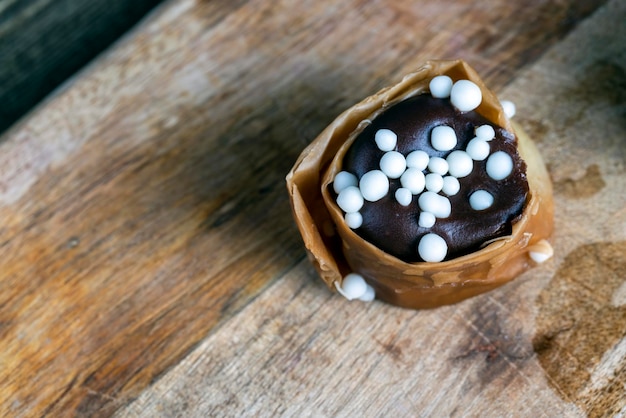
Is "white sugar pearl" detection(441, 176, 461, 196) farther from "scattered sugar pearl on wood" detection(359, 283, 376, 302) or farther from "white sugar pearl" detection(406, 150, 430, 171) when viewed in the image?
→ "scattered sugar pearl on wood" detection(359, 283, 376, 302)

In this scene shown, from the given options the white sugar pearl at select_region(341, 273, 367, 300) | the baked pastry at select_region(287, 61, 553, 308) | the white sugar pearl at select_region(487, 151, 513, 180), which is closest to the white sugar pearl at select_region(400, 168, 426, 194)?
the baked pastry at select_region(287, 61, 553, 308)

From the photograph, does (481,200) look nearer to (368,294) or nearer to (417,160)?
(417,160)

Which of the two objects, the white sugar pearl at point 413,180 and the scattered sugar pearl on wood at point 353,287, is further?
the scattered sugar pearl on wood at point 353,287

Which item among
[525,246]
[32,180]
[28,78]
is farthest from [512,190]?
[28,78]

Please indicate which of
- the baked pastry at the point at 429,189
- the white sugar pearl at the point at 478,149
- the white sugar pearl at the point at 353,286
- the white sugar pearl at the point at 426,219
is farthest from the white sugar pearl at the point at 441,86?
the white sugar pearl at the point at 353,286

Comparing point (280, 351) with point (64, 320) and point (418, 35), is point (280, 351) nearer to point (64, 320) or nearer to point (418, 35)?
point (64, 320)

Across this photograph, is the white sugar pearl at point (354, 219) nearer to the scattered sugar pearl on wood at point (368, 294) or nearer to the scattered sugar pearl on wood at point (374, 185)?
the scattered sugar pearl on wood at point (374, 185)

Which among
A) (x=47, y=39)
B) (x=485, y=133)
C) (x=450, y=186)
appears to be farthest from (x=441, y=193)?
(x=47, y=39)
